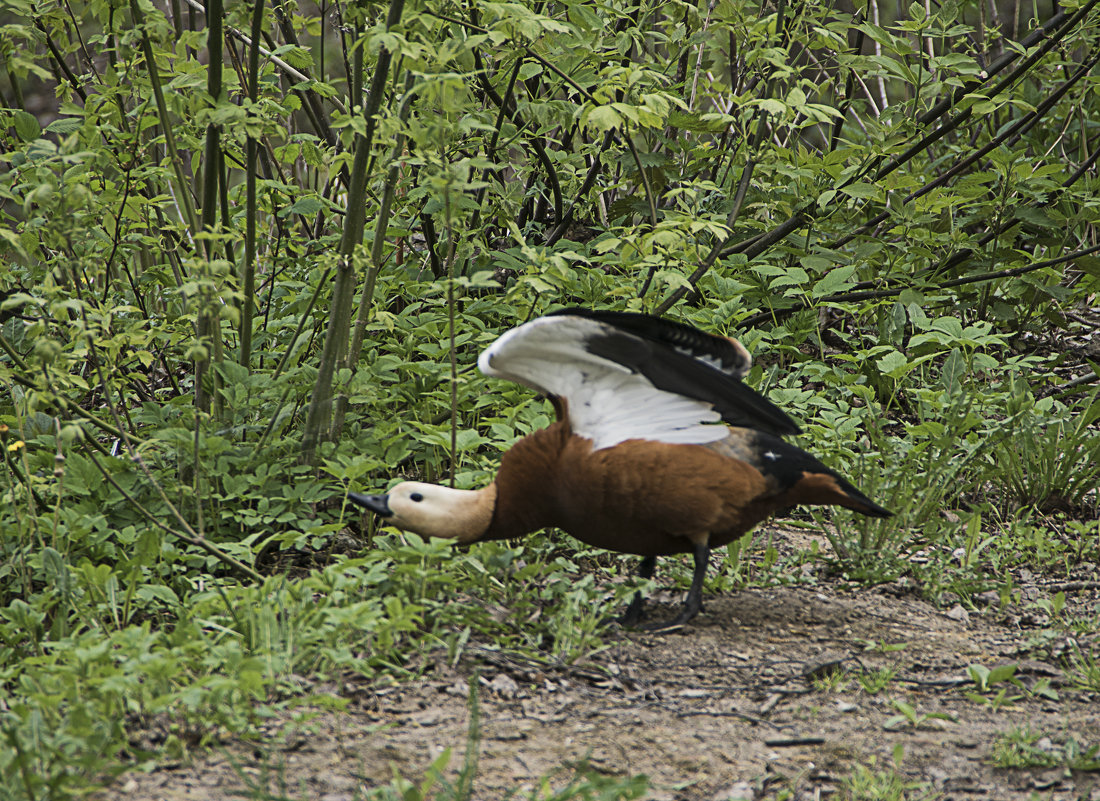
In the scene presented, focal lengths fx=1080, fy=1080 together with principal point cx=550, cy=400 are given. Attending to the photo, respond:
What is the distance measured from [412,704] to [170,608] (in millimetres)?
1105

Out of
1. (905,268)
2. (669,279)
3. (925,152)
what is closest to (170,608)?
(669,279)

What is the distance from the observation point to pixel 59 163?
3758 mm

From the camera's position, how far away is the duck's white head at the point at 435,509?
10.5 feet

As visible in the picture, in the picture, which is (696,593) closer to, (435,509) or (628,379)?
(628,379)

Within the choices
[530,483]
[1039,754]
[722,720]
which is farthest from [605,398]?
[1039,754]

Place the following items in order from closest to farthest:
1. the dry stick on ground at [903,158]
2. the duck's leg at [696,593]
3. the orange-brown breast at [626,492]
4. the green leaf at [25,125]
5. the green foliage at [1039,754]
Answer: the green foliage at [1039,754], the orange-brown breast at [626,492], the duck's leg at [696,593], the green leaf at [25,125], the dry stick on ground at [903,158]

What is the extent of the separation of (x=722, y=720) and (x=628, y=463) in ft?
2.54

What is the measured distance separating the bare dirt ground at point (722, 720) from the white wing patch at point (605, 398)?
1.98ft

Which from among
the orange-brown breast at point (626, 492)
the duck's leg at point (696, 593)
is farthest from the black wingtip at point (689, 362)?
the duck's leg at point (696, 593)

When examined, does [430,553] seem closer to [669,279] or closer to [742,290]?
[669,279]

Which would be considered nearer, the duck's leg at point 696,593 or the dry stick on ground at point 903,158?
the duck's leg at point 696,593

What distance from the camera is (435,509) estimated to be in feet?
10.5

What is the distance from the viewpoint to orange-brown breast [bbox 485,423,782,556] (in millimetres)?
3131

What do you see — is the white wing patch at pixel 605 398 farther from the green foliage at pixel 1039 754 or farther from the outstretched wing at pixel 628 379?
the green foliage at pixel 1039 754
